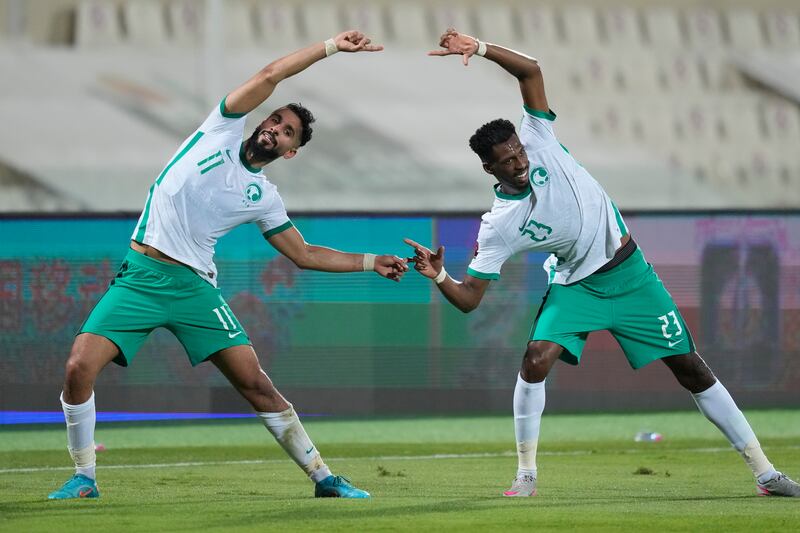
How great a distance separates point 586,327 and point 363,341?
5853 mm

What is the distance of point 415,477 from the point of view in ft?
29.5

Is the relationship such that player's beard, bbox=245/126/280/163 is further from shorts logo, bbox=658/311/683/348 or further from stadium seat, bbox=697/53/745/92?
stadium seat, bbox=697/53/745/92

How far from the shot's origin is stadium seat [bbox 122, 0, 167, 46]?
1292 inches

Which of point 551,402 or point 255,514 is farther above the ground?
point 255,514

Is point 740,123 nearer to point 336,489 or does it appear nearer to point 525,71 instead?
point 525,71

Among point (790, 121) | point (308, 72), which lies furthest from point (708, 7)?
point (308, 72)

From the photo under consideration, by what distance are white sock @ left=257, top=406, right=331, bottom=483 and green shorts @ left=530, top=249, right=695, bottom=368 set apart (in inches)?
52.3

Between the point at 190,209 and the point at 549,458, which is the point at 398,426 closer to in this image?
the point at 549,458

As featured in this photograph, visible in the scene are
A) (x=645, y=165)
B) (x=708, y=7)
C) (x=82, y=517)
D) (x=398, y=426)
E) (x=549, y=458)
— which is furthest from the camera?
(x=708, y=7)

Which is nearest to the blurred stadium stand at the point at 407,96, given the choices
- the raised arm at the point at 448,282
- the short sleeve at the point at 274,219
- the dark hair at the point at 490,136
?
the raised arm at the point at 448,282

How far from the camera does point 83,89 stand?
1296 inches

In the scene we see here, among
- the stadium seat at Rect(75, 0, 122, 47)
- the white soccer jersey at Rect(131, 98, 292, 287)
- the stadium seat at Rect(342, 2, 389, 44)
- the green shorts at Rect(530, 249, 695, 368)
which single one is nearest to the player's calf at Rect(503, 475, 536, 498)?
the green shorts at Rect(530, 249, 695, 368)

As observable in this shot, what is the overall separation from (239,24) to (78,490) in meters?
26.9

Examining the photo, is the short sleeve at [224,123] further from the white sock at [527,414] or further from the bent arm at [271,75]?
the white sock at [527,414]
